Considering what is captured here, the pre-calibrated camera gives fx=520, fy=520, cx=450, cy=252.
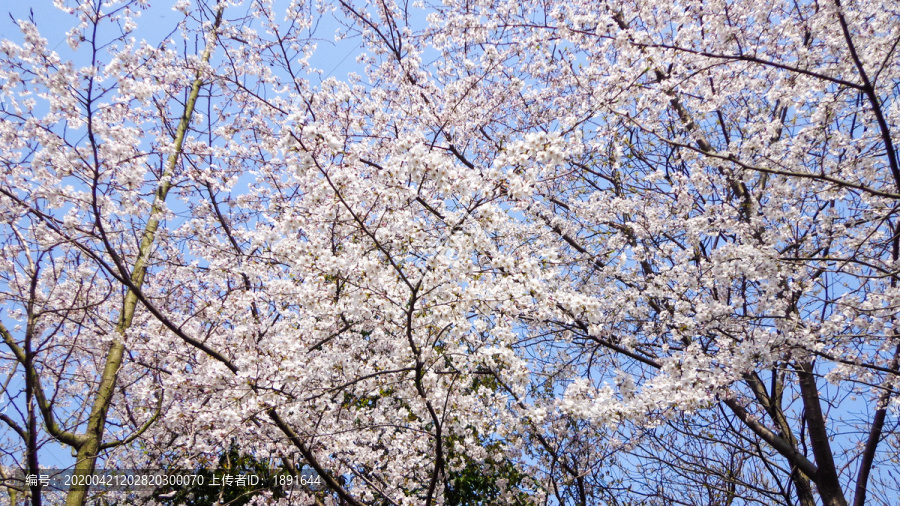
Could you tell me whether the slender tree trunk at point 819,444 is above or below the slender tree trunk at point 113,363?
below

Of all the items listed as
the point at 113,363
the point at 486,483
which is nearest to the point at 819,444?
the point at 486,483

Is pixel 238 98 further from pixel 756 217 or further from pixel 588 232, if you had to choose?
pixel 756 217

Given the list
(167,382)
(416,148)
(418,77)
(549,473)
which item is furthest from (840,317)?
(167,382)

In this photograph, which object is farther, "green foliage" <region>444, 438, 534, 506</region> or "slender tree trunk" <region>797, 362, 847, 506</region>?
"green foliage" <region>444, 438, 534, 506</region>

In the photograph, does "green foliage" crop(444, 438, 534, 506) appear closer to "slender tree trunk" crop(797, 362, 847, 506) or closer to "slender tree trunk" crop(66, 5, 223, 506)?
"slender tree trunk" crop(797, 362, 847, 506)

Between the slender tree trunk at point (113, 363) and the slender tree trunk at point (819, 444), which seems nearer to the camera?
the slender tree trunk at point (113, 363)

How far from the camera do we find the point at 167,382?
444cm

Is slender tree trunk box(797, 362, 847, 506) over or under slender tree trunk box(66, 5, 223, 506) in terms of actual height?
under

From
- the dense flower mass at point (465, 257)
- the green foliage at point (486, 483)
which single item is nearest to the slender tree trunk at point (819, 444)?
the dense flower mass at point (465, 257)

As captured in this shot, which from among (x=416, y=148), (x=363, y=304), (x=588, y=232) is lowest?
(x=363, y=304)

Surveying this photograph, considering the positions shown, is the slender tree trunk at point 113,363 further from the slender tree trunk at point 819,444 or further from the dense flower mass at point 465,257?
the slender tree trunk at point 819,444

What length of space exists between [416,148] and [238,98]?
503 centimetres

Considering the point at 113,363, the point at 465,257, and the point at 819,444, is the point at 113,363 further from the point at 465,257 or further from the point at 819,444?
the point at 819,444

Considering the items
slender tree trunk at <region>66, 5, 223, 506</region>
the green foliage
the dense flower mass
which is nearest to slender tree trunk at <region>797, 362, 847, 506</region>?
the dense flower mass
